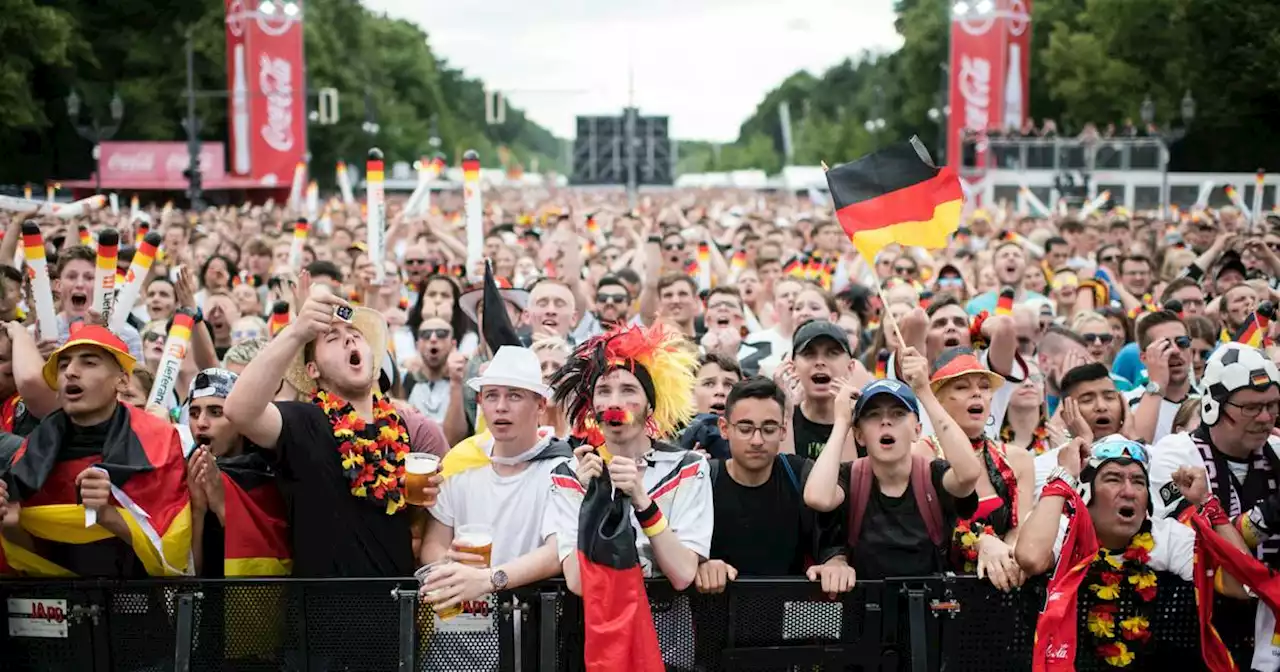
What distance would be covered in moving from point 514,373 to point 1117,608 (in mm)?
2224

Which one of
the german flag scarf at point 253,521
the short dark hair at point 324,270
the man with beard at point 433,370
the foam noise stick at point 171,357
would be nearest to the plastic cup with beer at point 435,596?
the german flag scarf at point 253,521

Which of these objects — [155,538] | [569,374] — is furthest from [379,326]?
[155,538]

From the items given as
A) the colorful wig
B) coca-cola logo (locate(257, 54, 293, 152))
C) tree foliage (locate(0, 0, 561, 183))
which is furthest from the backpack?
coca-cola logo (locate(257, 54, 293, 152))

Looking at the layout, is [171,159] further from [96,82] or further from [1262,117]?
[1262,117]

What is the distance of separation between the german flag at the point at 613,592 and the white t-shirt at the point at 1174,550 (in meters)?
1.50

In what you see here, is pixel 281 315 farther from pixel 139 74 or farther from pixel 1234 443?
pixel 139 74

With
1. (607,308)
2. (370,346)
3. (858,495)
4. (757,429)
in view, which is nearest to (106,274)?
(370,346)

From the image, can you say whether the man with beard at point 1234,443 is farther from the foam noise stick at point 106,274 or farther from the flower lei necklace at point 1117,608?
the foam noise stick at point 106,274

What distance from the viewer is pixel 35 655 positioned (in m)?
4.86

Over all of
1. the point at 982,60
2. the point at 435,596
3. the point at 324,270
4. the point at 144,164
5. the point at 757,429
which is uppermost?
the point at 982,60

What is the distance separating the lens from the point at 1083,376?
6.80 metres

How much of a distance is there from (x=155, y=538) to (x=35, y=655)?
53cm

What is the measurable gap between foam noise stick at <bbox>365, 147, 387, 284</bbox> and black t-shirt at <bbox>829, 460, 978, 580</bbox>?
16.3ft

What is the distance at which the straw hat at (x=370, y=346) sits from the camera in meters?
5.49
